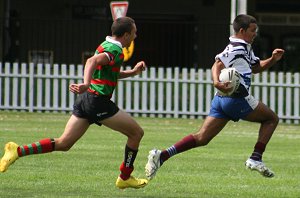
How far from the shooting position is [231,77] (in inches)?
445

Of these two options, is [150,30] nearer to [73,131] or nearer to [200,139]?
[200,139]

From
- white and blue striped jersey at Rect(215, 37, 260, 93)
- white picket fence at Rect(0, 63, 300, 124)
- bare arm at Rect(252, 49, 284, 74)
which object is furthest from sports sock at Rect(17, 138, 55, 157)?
white picket fence at Rect(0, 63, 300, 124)

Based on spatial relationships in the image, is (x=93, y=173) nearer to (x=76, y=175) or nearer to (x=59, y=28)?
(x=76, y=175)

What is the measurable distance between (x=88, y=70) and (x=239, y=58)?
194 cm

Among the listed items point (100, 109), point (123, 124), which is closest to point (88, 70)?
point (100, 109)

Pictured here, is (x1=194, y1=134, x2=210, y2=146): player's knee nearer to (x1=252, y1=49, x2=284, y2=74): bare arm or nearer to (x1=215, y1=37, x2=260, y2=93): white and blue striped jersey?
(x1=215, y1=37, x2=260, y2=93): white and blue striped jersey

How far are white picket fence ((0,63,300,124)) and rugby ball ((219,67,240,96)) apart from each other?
13290 millimetres

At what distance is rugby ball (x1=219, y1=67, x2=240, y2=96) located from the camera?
37.0 feet

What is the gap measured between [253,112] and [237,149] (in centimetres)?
560

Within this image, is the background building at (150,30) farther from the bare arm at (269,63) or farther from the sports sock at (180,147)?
the sports sock at (180,147)

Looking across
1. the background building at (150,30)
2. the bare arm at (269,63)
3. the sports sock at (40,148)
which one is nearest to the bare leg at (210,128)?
the bare arm at (269,63)

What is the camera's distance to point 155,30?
32219 mm

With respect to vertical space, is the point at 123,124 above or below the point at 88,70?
below

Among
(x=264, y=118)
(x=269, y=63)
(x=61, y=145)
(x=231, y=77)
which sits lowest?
(x=61, y=145)
